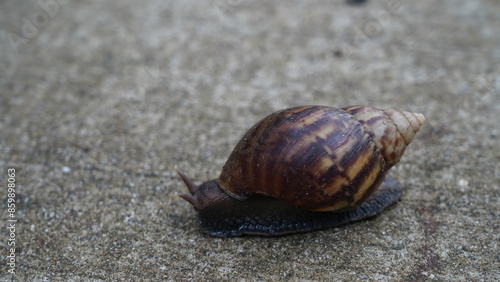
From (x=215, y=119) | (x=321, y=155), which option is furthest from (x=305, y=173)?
(x=215, y=119)

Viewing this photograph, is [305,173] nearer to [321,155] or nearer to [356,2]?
[321,155]

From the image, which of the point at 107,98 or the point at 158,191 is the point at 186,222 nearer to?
the point at 158,191

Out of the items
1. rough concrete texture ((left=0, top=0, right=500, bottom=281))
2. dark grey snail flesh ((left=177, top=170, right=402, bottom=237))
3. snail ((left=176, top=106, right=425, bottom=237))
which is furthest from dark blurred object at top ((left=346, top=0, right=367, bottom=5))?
dark grey snail flesh ((left=177, top=170, right=402, bottom=237))

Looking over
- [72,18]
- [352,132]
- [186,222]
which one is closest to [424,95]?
[352,132]

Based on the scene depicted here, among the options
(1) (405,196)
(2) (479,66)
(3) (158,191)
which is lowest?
(3) (158,191)

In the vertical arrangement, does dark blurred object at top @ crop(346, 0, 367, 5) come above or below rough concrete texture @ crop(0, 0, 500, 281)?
above

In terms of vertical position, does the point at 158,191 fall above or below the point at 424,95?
below

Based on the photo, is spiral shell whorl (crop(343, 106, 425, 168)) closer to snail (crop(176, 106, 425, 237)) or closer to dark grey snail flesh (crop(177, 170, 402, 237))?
snail (crop(176, 106, 425, 237))
